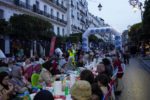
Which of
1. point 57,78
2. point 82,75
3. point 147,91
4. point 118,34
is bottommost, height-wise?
point 147,91

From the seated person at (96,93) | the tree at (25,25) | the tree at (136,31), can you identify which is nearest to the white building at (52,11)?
the tree at (25,25)

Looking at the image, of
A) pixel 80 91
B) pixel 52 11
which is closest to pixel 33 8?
pixel 52 11

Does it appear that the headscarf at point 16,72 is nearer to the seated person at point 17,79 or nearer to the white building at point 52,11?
the seated person at point 17,79

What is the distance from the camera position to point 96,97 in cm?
301

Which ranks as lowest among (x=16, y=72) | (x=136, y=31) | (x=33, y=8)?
(x=16, y=72)

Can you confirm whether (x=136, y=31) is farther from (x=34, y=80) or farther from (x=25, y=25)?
(x=34, y=80)

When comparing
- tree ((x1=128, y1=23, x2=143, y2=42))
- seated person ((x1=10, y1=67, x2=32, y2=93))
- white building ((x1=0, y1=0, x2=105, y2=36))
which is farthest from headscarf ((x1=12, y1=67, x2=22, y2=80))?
tree ((x1=128, y1=23, x2=143, y2=42))

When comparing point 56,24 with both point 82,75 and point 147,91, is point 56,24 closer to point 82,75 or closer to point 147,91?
point 147,91

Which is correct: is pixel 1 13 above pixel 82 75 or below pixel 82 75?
above

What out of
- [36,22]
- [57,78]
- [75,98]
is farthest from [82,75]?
[36,22]

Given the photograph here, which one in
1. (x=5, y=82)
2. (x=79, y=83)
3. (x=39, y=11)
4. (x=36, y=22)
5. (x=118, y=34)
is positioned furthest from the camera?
(x=39, y=11)

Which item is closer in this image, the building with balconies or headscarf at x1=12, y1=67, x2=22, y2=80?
headscarf at x1=12, y1=67, x2=22, y2=80

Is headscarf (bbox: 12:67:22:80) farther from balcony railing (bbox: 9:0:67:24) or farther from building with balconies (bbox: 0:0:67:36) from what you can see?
balcony railing (bbox: 9:0:67:24)

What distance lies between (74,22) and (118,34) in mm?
21454
